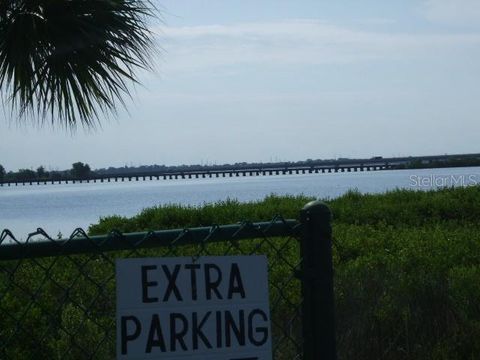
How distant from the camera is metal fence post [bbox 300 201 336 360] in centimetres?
318

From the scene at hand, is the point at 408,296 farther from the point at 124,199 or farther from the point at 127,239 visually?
the point at 124,199

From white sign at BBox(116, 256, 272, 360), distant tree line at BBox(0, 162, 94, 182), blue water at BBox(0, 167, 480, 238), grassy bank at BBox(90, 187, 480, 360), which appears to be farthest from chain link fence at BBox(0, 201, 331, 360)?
distant tree line at BBox(0, 162, 94, 182)

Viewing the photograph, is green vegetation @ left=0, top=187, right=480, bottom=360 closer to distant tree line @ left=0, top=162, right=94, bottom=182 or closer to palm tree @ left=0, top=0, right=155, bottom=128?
palm tree @ left=0, top=0, right=155, bottom=128

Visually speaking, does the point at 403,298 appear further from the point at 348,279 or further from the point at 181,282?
the point at 181,282

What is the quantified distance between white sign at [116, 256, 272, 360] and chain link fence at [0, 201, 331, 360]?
0.53 ft

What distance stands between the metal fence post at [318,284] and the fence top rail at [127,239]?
0.34 ft

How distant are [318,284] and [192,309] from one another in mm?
504

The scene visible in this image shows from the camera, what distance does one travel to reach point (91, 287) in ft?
18.1

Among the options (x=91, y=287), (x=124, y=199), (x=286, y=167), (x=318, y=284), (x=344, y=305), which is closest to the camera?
(x=318, y=284)

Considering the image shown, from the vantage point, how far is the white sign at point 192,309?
2908 mm

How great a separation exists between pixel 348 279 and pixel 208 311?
2.95 metres

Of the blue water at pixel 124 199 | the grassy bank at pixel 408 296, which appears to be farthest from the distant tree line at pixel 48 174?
the grassy bank at pixel 408 296

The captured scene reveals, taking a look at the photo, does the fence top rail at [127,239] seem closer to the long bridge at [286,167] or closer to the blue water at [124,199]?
the blue water at [124,199]

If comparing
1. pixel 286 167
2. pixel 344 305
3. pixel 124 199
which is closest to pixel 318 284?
pixel 344 305
